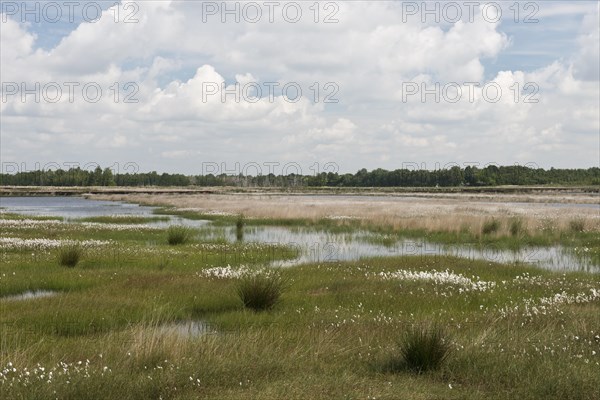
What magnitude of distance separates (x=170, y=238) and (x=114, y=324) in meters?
17.3

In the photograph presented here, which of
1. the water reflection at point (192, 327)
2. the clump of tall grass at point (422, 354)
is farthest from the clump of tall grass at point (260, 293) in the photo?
the clump of tall grass at point (422, 354)

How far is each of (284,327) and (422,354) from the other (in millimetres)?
4087

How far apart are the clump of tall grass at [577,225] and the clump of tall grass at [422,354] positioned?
30.7 metres

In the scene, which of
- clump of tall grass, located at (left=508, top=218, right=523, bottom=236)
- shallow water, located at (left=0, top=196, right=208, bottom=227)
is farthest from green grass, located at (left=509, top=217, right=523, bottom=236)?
shallow water, located at (left=0, top=196, right=208, bottom=227)

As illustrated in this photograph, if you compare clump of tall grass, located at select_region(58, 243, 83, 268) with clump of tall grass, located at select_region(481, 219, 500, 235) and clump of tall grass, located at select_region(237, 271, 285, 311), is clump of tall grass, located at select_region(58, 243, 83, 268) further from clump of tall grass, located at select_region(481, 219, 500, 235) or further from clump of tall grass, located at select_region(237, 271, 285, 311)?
clump of tall grass, located at select_region(481, 219, 500, 235)

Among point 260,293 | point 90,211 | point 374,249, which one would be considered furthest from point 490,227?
point 90,211

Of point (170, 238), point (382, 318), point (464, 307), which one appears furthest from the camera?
point (170, 238)

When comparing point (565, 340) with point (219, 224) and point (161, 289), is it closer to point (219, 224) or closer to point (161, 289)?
point (161, 289)

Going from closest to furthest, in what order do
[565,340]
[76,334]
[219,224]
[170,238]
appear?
[565,340], [76,334], [170,238], [219,224]

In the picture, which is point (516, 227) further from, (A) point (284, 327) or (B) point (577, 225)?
(A) point (284, 327)

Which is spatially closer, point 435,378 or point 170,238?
point 435,378

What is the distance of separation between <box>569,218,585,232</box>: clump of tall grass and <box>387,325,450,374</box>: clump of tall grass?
30679 millimetres

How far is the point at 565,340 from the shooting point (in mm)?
10273

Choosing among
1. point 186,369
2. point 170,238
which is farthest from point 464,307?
point 170,238
